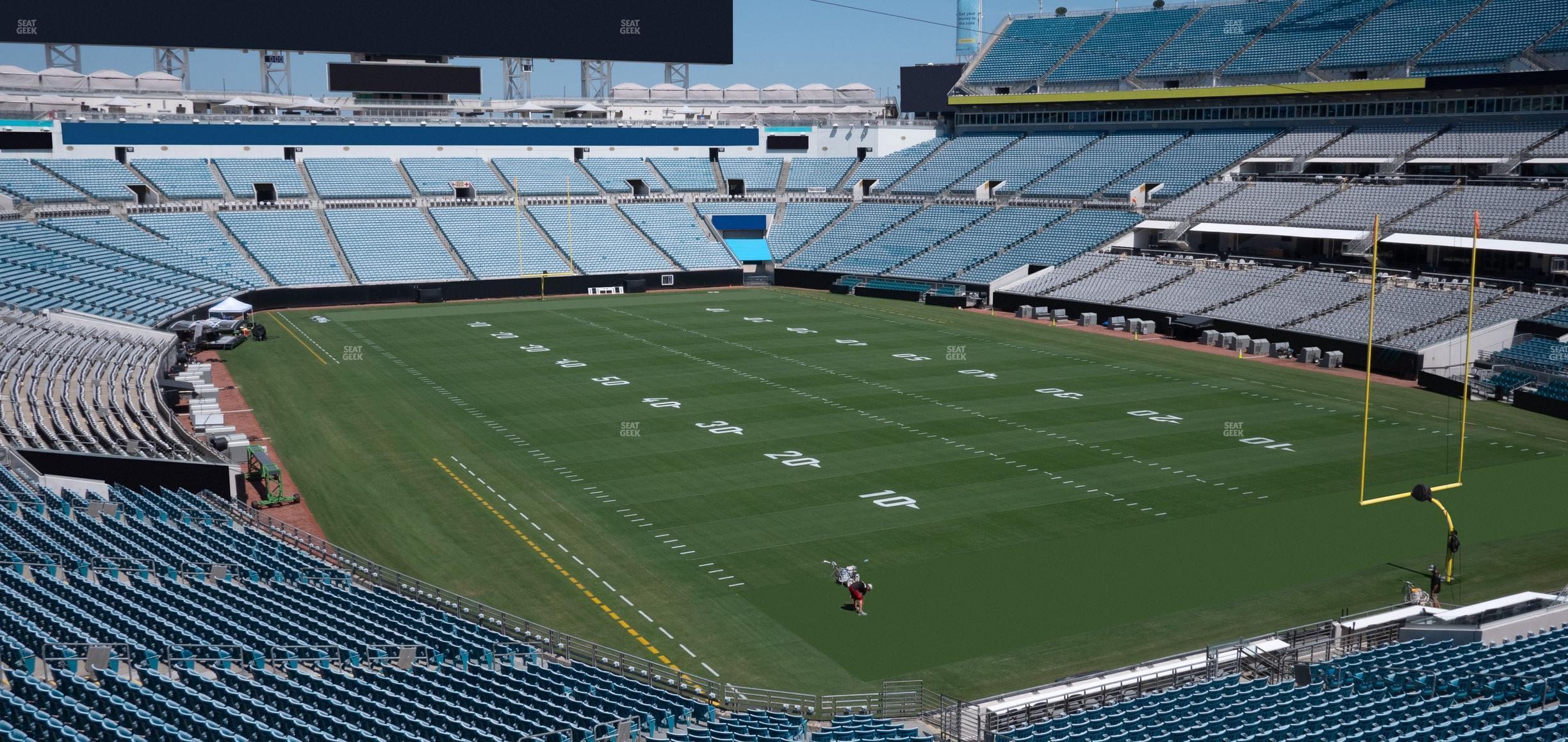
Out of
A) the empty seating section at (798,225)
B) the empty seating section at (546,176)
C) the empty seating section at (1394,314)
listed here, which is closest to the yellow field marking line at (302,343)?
the empty seating section at (546,176)

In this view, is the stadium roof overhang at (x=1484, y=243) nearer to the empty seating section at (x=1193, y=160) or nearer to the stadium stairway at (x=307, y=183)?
the empty seating section at (x=1193, y=160)

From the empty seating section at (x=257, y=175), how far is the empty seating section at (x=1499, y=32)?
60.1 metres

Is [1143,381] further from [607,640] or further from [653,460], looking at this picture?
[607,640]

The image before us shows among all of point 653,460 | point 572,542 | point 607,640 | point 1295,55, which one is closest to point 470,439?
point 653,460

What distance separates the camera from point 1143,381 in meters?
42.0

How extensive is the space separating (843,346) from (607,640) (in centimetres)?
2946

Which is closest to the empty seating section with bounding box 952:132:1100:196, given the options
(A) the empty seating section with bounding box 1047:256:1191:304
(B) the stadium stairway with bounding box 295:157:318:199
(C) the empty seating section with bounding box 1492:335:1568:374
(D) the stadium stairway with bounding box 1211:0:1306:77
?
(D) the stadium stairway with bounding box 1211:0:1306:77

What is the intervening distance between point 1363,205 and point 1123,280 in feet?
35.9

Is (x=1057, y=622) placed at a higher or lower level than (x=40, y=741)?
lower

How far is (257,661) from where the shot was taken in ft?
52.8

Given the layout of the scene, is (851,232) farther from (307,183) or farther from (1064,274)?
(307,183)

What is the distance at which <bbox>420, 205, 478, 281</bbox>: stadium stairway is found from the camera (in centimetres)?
6562

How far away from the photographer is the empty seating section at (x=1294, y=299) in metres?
49.9

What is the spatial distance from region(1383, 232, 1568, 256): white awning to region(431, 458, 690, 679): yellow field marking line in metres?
40.5
